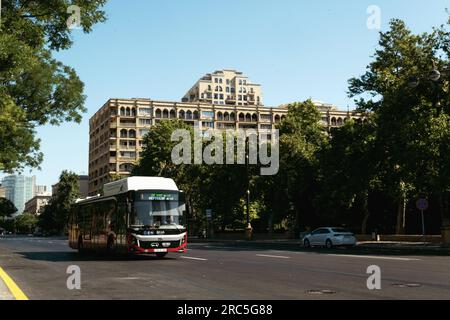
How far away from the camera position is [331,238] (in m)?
35.0

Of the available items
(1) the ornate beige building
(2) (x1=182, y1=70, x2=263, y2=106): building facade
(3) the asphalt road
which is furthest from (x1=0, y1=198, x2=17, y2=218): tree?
(2) (x1=182, y1=70, x2=263, y2=106): building facade

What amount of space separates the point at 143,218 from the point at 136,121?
118 metres

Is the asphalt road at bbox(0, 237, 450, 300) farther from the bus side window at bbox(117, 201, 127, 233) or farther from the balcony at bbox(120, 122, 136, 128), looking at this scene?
the balcony at bbox(120, 122, 136, 128)

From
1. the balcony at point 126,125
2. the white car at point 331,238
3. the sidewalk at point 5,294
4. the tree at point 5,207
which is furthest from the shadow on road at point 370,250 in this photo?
the balcony at point 126,125

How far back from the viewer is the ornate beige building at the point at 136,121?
134 meters

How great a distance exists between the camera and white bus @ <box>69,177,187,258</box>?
20.0m

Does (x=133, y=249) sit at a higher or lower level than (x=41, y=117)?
lower

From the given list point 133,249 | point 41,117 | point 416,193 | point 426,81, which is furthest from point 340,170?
point 133,249

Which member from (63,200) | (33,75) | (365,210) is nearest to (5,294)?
(33,75)

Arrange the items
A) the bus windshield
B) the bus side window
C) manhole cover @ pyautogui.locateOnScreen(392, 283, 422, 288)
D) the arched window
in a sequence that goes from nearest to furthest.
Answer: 1. manhole cover @ pyautogui.locateOnScreen(392, 283, 422, 288)
2. the bus windshield
3. the bus side window
4. the arched window

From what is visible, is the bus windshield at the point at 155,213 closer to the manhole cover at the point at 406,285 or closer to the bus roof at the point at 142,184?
the bus roof at the point at 142,184
